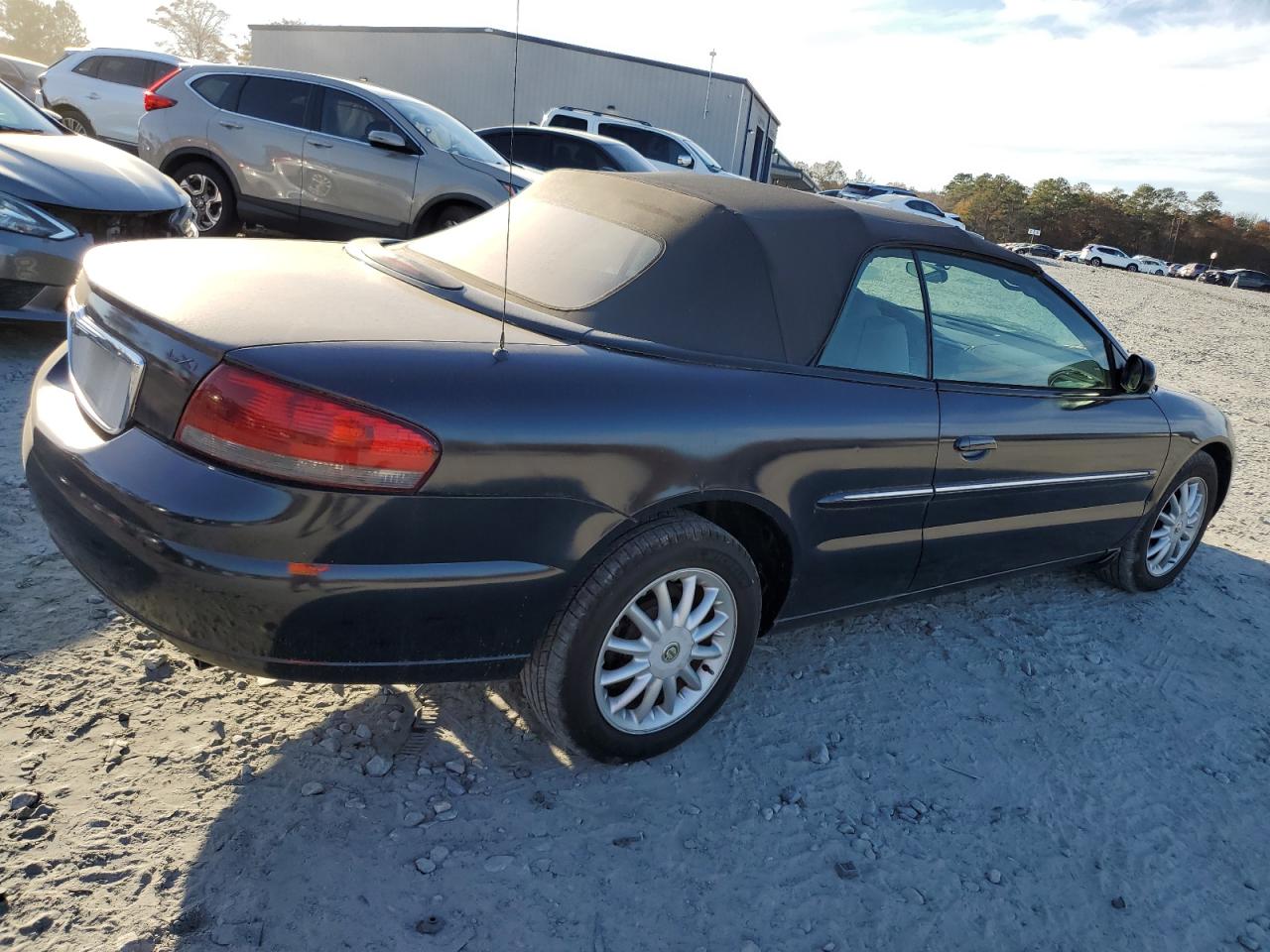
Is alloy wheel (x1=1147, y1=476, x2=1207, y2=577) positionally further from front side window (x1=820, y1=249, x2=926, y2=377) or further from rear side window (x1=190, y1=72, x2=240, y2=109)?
rear side window (x1=190, y1=72, x2=240, y2=109)

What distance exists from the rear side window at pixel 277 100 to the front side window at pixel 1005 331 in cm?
670

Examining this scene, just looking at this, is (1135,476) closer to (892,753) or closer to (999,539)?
(999,539)

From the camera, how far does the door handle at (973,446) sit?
295 cm

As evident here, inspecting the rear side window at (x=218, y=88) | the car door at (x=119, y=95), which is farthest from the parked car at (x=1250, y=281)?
the rear side window at (x=218, y=88)

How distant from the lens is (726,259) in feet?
8.50

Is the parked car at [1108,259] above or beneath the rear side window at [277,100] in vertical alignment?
beneath

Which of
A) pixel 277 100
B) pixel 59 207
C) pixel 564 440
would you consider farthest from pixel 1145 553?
pixel 277 100

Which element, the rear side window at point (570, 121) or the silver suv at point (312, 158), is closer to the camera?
the silver suv at point (312, 158)

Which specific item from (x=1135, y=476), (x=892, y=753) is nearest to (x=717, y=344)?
(x=892, y=753)

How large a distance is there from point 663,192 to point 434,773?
71.4 inches

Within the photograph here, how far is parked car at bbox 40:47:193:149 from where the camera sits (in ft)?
43.4

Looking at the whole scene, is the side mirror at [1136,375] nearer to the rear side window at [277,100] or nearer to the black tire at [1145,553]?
the black tire at [1145,553]

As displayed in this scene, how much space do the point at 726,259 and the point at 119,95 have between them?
13946 millimetres

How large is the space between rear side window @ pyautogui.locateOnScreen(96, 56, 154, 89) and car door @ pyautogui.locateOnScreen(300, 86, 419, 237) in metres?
7.24
